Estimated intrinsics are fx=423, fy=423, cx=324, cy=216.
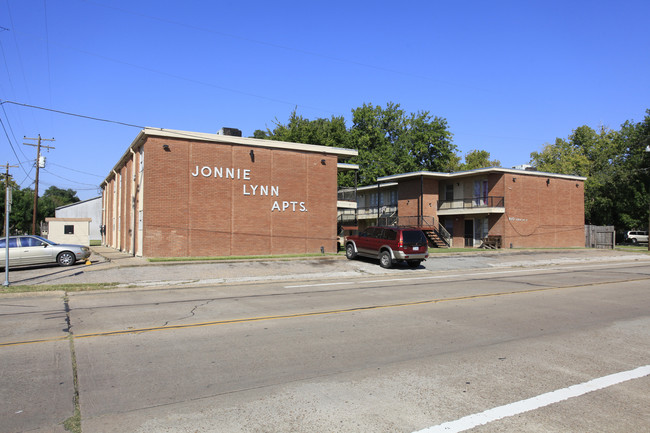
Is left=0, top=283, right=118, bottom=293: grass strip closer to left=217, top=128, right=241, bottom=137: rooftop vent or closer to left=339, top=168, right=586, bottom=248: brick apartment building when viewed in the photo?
left=217, top=128, right=241, bottom=137: rooftop vent

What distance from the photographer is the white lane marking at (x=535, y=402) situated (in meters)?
4.04

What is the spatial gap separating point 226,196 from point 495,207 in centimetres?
2157

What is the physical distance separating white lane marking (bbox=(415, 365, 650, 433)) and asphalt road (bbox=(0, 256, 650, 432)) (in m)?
0.06

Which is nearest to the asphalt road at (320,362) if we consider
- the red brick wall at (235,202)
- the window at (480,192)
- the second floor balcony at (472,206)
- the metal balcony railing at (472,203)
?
the red brick wall at (235,202)

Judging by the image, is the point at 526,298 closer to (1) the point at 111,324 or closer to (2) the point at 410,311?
(2) the point at 410,311

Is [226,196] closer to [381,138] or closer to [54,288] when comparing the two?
[54,288]

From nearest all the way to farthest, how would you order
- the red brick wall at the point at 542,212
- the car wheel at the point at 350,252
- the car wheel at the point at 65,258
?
1. the car wheel at the point at 65,258
2. the car wheel at the point at 350,252
3. the red brick wall at the point at 542,212

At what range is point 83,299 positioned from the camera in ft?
38.4

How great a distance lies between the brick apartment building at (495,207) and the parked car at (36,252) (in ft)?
73.8

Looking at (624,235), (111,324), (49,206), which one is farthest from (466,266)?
(49,206)

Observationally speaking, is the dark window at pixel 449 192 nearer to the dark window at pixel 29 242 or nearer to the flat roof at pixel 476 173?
the flat roof at pixel 476 173

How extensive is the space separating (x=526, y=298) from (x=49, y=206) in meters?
Result: 86.1

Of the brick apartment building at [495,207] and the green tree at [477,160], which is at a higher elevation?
the green tree at [477,160]

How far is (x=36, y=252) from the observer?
18188 mm
